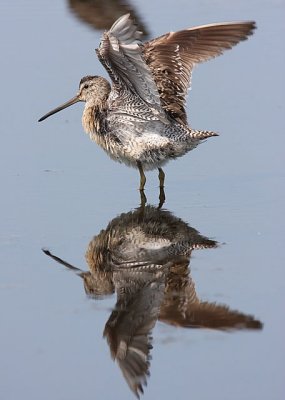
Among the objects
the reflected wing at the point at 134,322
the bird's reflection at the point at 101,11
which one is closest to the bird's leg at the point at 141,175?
the reflected wing at the point at 134,322

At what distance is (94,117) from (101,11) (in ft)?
13.7

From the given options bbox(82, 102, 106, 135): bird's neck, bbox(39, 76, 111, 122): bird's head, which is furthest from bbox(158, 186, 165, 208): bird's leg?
bbox(39, 76, 111, 122): bird's head

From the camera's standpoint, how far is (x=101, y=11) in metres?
13.1

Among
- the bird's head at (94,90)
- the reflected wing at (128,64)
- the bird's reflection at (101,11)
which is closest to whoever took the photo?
the reflected wing at (128,64)

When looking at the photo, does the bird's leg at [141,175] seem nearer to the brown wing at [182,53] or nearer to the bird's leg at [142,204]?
the bird's leg at [142,204]

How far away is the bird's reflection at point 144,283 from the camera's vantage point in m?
6.04

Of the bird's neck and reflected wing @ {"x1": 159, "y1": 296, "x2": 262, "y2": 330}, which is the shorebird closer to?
the bird's neck

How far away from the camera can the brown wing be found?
360 inches

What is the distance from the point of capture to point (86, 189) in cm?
865

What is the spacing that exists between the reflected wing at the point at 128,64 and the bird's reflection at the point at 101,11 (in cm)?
368

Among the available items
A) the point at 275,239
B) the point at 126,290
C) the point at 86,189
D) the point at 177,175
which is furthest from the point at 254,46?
the point at 126,290

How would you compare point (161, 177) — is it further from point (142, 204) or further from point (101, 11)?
point (101, 11)

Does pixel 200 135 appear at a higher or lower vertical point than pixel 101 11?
higher

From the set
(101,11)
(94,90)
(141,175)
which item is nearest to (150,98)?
(141,175)
